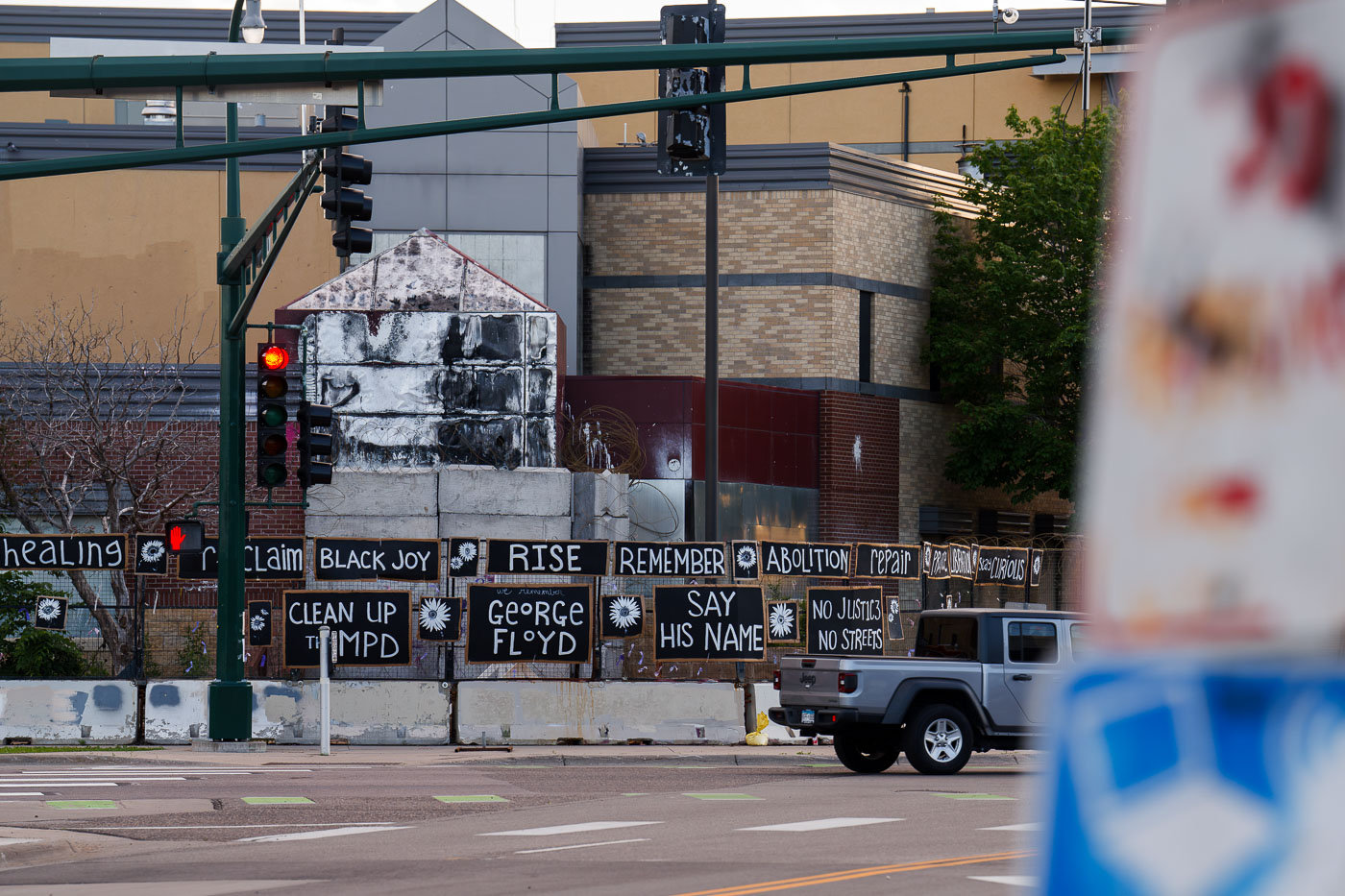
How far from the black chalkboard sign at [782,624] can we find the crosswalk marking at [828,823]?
1136 centimetres

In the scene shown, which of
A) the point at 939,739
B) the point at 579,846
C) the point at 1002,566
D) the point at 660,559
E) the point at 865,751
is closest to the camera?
the point at 579,846

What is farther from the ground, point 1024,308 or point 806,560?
point 1024,308

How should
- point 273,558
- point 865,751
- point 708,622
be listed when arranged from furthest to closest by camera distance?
point 273,558
point 708,622
point 865,751

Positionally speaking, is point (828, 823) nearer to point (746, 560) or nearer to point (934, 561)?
point (746, 560)

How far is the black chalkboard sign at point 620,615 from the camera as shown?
968 inches

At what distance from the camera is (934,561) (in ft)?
88.6

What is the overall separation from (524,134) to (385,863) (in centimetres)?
2601

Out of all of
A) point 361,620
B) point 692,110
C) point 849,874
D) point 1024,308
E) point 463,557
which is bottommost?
point 849,874

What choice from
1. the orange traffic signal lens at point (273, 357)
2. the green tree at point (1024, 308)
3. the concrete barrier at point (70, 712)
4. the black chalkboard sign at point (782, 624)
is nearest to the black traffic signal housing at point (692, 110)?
the orange traffic signal lens at point (273, 357)

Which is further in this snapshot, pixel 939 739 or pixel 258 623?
pixel 258 623

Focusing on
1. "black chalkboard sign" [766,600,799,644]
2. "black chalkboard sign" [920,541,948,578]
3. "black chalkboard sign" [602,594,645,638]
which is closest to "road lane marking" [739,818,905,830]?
"black chalkboard sign" [602,594,645,638]

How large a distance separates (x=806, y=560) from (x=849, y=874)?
15.7 metres

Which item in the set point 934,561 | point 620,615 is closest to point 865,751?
point 620,615

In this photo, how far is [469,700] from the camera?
23.6 metres
